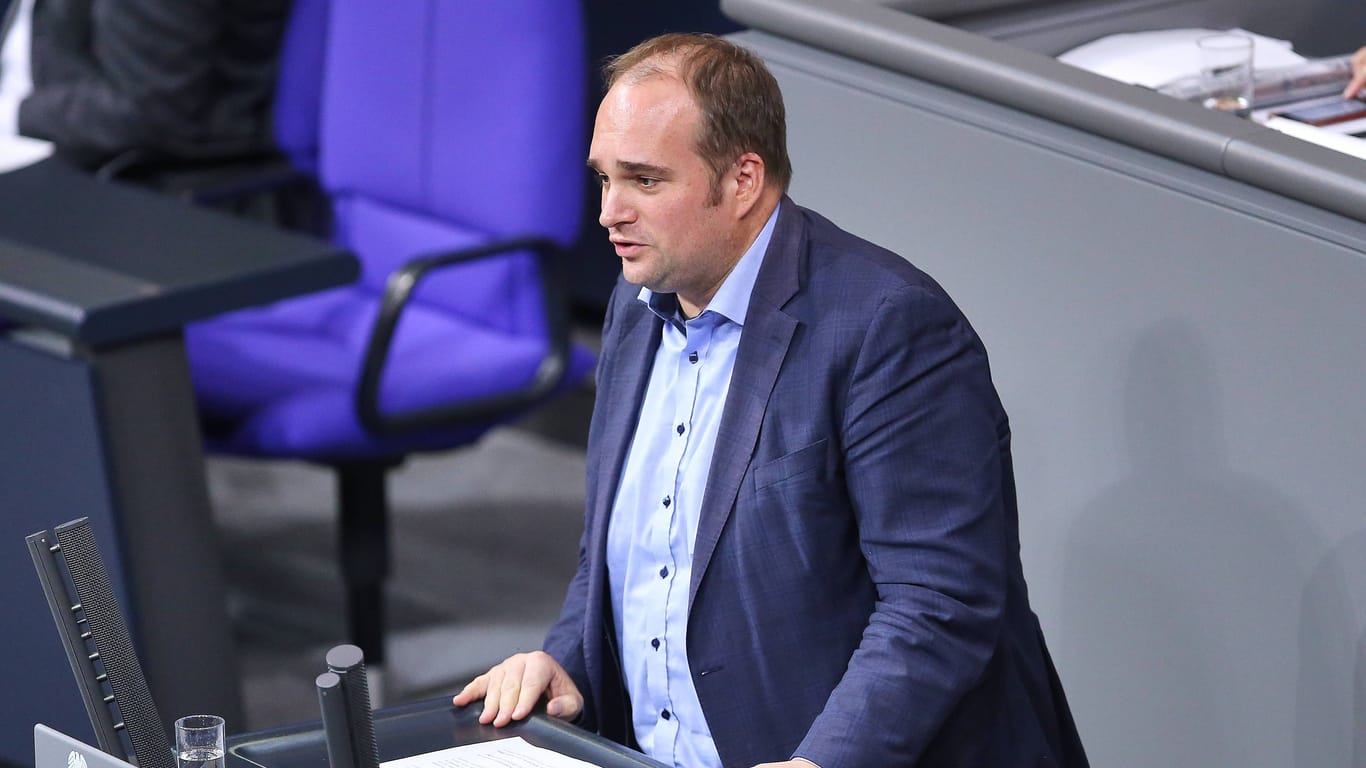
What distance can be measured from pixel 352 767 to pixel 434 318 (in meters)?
2.37

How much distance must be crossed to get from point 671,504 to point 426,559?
2414mm

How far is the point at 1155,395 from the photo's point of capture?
2.15 m

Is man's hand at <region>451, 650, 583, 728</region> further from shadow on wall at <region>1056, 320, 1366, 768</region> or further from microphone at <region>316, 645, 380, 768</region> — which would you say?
shadow on wall at <region>1056, 320, 1366, 768</region>

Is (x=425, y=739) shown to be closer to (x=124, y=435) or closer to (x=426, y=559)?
(x=124, y=435)

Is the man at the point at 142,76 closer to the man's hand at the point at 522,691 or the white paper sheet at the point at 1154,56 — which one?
the white paper sheet at the point at 1154,56

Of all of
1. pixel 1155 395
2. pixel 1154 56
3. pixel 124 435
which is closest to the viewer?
pixel 1155 395

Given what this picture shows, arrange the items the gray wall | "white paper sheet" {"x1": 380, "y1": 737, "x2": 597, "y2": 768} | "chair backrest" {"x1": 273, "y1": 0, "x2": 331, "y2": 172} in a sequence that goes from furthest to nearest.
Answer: "chair backrest" {"x1": 273, "y1": 0, "x2": 331, "y2": 172}
the gray wall
"white paper sheet" {"x1": 380, "y1": 737, "x2": 597, "y2": 768}

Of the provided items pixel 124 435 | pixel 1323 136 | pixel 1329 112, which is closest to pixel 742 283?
pixel 1323 136

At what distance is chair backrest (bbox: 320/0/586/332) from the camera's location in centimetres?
350

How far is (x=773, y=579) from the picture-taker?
Result: 72.7 inches

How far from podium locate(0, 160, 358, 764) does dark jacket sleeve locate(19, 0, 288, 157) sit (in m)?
0.88

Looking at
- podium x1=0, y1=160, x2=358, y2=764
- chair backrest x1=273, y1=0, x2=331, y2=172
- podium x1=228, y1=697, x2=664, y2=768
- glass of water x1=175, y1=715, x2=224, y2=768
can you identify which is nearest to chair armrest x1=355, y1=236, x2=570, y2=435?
podium x1=0, y1=160, x2=358, y2=764

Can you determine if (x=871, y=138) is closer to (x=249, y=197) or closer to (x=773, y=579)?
(x=773, y=579)

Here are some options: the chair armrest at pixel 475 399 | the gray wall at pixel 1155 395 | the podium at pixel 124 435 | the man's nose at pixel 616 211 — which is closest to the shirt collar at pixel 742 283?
the man's nose at pixel 616 211
